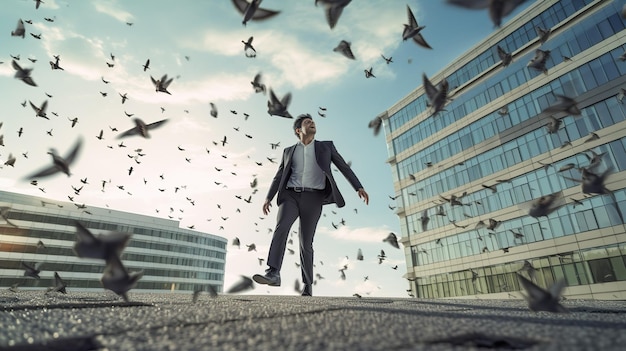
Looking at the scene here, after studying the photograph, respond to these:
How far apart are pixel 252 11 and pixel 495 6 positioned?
2625mm

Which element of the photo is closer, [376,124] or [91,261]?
[376,124]

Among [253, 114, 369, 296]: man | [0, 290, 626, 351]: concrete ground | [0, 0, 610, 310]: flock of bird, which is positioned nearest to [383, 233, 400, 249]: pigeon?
[0, 0, 610, 310]: flock of bird

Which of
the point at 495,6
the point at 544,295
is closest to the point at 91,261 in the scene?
the point at 495,6

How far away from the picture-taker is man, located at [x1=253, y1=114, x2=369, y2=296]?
4.97 meters

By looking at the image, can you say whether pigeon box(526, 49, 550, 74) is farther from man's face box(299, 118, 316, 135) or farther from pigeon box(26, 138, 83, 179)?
pigeon box(26, 138, 83, 179)

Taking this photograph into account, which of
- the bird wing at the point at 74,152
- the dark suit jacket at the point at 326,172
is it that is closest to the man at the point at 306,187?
the dark suit jacket at the point at 326,172

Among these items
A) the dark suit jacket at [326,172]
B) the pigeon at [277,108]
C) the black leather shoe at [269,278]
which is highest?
the pigeon at [277,108]

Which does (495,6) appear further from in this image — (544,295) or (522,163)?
(522,163)

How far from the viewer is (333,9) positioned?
3941 millimetres

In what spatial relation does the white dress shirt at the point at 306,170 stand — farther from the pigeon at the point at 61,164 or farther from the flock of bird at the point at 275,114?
the pigeon at the point at 61,164

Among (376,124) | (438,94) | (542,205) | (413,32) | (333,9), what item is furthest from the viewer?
(376,124)

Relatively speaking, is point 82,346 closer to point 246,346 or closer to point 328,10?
point 246,346

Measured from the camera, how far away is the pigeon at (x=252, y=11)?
12.5 feet

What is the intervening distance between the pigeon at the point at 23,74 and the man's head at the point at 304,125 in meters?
4.75
